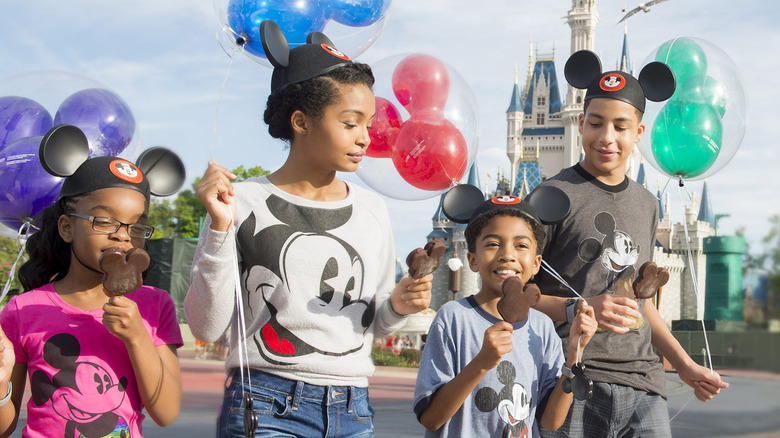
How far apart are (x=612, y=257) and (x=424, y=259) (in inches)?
34.2

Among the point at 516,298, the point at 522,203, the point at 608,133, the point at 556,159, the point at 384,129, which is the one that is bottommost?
the point at 516,298

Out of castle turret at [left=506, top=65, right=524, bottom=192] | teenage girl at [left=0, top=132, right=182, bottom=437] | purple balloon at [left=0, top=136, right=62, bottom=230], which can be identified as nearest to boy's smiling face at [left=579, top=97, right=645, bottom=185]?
teenage girl at [left=0, top=132, right=182, bottom=437]

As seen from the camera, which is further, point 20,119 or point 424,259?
point 20,119

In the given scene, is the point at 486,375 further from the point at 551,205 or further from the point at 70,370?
the point at 70,370

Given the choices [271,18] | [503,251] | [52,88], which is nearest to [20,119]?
[52,88]

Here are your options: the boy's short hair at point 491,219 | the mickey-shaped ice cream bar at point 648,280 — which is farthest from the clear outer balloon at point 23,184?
the mickey-shaped ice cream bar at point 648,280

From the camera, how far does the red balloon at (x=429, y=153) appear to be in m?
3.25

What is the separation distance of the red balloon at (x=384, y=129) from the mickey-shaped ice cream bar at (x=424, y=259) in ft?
4.58

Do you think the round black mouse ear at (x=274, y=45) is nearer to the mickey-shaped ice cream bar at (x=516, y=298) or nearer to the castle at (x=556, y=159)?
the mickey-shaped ice cream bar at (x=516, y=298)

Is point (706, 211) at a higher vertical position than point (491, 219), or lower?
higher

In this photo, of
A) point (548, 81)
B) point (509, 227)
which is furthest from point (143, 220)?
point (548, 81)

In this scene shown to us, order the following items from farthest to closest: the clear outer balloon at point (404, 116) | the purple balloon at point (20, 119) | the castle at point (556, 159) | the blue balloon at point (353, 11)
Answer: the castle at point (556, 159), the purple balloon at point (20, 119), the clear outer balloon at point (404, 116), the blue balloon at point (353, 11)

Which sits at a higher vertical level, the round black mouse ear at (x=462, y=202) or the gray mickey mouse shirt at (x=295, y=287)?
the round black mouse ear at (x=462, y=202)

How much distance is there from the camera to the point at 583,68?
112 inches
